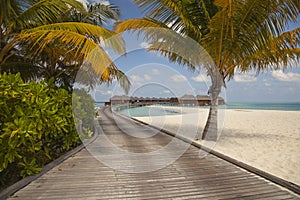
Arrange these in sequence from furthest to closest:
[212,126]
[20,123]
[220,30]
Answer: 1. [212,126]
2. [220,30]
3. [20,123]

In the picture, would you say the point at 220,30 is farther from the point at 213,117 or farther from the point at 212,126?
the point at 212,126

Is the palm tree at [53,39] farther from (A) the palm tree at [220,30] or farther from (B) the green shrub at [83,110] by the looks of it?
(A) the palm tree at [220,30]

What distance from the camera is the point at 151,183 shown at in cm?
337

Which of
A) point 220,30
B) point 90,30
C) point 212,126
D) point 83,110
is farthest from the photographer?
point 212,126

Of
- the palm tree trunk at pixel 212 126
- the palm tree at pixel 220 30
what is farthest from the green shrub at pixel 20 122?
the palm tree trunk at pixel 212 126

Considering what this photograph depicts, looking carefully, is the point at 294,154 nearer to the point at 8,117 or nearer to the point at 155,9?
the point at 155,9

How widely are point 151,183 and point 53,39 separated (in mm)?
4544

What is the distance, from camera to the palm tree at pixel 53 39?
15.5 ft

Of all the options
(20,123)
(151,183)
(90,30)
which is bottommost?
(151,183)

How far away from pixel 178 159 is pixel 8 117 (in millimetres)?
3396

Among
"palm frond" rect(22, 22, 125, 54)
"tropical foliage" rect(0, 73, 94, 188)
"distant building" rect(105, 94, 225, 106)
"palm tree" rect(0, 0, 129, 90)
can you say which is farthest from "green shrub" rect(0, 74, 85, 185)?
"distant building" rect(105, 94, 225, 106)

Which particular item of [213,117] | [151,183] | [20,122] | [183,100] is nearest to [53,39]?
[20,122]

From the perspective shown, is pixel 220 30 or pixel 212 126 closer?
pixel 220 30

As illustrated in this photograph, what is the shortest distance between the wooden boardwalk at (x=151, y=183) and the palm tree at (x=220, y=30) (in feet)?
10.5
